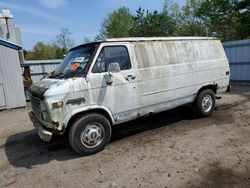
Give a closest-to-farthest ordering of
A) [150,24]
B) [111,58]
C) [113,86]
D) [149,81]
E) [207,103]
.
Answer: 1. [113,86]
2. [111,58]
3. [149,81]
4. [207,103]
5. [150,24]

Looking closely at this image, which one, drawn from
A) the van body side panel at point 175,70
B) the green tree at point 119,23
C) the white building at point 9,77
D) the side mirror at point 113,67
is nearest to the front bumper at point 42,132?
the side mirror at point 113,67

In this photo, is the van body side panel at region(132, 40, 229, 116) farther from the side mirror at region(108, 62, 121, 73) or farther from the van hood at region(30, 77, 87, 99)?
the van hood at region(30, 77, 87, 99)

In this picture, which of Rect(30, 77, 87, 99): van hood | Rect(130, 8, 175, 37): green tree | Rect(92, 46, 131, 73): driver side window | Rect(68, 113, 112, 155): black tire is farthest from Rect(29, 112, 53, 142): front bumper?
Rect(130, 8, 175, 37): green tree

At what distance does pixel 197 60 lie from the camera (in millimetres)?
5926

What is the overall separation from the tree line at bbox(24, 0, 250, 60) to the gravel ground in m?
17.2

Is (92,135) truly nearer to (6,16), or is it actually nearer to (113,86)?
(113,86)

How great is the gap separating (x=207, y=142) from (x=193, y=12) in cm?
3073

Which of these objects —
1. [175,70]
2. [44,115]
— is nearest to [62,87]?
[44,115]

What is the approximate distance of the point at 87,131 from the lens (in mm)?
4344

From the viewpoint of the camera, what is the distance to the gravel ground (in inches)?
136

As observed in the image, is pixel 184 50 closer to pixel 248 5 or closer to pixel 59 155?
pixel 59 155

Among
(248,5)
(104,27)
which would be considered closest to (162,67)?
(248,5)

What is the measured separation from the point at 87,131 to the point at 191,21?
3182 cm

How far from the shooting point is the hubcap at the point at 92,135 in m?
4.34
